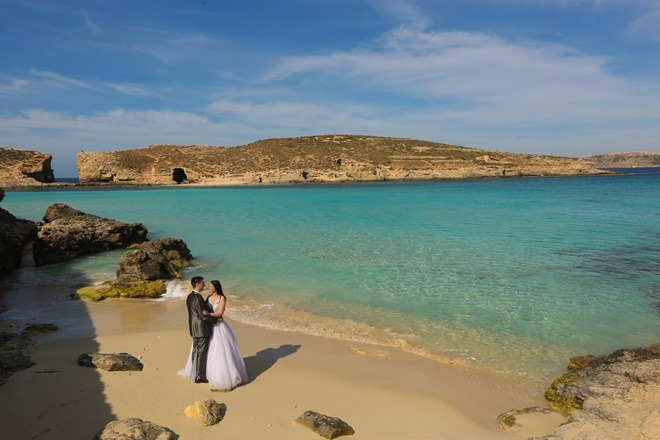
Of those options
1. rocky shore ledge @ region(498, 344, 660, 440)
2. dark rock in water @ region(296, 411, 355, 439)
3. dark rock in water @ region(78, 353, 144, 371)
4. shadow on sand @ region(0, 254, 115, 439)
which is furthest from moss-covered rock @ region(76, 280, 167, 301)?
rocky shore ledge @ region(498, 344, 660, 440)

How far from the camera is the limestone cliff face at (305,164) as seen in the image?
273 ft

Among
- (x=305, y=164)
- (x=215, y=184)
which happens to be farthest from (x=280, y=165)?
(x=215, y=184)

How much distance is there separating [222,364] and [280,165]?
265ft

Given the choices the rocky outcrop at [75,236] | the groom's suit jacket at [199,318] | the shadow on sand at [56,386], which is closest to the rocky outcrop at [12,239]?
the rocky outcrop at [75,236]

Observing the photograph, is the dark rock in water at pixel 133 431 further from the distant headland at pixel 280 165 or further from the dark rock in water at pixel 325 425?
the distant headland at pixel 280 165

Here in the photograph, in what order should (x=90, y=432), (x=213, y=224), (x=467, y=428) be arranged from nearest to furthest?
(x=90, y=432) < (x=467, y=428) < (x=213, y=224)

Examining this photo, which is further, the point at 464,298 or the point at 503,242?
the point at 503,242

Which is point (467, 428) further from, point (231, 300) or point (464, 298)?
point (231, 300)

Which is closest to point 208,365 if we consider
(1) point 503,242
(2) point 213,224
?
(1) point 503,242

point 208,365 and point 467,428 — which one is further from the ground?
point 208,365

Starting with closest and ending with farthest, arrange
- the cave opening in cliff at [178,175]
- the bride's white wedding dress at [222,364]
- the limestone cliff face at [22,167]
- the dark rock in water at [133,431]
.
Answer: the dark rock in water at [133,431] < the bride's white wedding dress at [222,364] < the limestone cliff face at [22,167] < the cave opening in cliff at [178,175]

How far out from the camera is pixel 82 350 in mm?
7348

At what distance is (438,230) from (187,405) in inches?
725

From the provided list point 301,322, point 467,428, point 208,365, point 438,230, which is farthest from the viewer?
point 438,230
